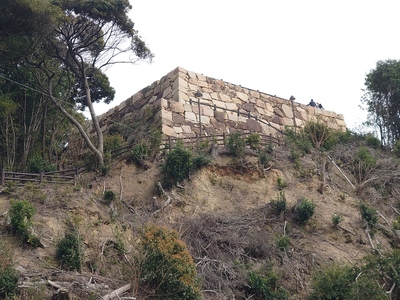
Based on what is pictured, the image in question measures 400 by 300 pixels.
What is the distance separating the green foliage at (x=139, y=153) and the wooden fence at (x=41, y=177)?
146 cm

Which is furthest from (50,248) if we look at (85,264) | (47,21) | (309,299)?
(47,21)

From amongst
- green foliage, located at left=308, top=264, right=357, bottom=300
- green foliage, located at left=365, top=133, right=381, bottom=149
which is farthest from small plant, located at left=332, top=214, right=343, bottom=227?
green foliage, located at left=365, top=133, right=381, bottom=149

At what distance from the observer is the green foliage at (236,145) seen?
16062 mm

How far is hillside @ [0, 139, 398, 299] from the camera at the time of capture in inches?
446

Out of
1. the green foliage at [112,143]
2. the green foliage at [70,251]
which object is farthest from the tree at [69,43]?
the green foliage at [70,251]

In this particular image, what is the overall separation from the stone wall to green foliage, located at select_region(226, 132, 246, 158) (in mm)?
1715

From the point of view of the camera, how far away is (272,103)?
2055 centimetres

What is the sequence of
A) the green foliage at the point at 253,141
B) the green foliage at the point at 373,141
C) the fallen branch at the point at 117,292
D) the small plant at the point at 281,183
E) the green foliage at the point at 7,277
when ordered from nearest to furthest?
the green foliage at the point at 7,277
the fallen branch at the point at 117,292
the small plant at the point at 281,183
the green foliage at the point at 253,141
the green foliage at the point at 373,141

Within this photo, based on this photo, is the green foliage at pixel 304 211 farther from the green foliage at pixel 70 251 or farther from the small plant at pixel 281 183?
the green foliage at pixel 70 251

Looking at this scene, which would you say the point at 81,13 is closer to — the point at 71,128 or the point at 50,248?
the point at 71,128

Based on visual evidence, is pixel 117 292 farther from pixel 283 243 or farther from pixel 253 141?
pixel 253 141

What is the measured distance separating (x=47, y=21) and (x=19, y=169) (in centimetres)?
341

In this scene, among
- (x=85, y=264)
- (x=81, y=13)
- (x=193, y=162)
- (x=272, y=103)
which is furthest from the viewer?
(x=272, y=103)

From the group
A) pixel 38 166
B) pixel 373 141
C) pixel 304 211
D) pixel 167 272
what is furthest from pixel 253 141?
pixel 167 272
